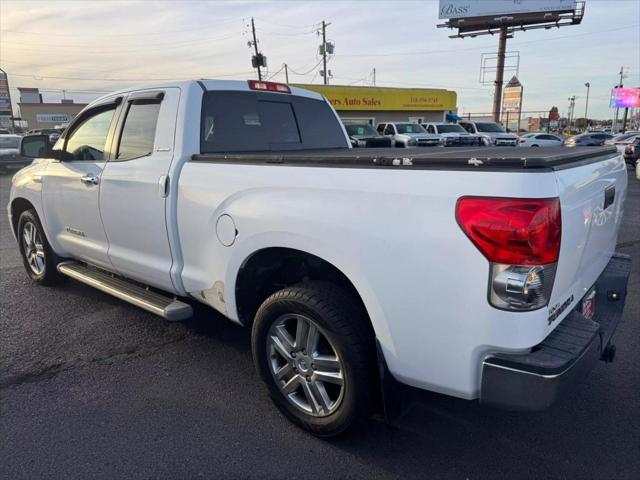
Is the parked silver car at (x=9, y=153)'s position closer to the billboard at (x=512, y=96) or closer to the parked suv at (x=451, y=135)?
the parked suv at (x=451, y=135)

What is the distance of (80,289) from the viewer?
17.2ft

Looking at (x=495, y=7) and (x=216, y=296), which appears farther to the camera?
(x=495, y=7)

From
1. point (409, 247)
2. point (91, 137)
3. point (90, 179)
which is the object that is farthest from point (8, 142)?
point (409, 247)

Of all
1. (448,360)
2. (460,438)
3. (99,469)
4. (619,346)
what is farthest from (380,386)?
(619,346)

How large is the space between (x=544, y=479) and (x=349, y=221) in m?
1.59

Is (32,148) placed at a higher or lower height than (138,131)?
lower

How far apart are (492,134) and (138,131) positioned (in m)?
26.9

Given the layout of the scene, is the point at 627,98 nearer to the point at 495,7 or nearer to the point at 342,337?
the point at 495,7

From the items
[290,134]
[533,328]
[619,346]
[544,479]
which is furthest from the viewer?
[290,134]

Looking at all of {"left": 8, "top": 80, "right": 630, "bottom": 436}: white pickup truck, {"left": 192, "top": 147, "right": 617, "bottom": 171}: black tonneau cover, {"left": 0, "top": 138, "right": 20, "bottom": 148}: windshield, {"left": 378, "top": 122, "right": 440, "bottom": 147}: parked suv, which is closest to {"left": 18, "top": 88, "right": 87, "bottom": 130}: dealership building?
{"left": 0, "top": 138, "right": 20, "bottom": 148}: windshield

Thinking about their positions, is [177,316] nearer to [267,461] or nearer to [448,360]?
[267,461]

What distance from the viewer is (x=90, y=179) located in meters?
3.92

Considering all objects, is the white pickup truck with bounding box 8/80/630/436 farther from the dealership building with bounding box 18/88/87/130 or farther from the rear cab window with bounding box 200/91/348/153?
the dealership building with bounding box 18/88/87/130

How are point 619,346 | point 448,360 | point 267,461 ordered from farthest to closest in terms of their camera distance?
1. point 619,346
2. point 267,461
3. point 448,360
